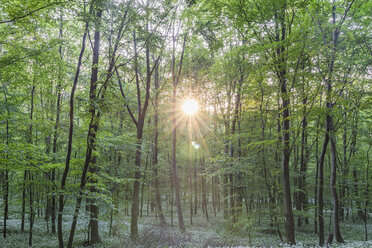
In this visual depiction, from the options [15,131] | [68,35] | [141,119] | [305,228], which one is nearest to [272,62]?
[141,119]

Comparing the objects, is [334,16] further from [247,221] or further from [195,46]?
[247,221]

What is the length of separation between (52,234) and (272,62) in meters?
17.0

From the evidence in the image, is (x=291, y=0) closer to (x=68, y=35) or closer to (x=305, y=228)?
(x=68, y=35)

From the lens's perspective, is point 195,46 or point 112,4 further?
point 195,46

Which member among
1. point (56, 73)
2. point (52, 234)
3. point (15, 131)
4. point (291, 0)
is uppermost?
point (291, 0)

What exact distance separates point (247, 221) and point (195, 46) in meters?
13.8

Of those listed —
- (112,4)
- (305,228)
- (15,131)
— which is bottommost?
(305,228)

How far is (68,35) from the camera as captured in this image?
54.7 ft

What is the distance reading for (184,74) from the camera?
67.0 feet

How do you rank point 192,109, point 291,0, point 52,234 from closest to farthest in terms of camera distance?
point 291,0, point 52,234, point 192,109

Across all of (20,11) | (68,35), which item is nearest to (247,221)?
(20,11)

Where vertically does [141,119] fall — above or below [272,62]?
below

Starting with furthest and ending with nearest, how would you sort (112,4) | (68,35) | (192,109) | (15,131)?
(192,109) < (68,35) < (15,131) < (112,4)

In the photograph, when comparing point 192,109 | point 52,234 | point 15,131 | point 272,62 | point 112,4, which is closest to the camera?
point 272,62
